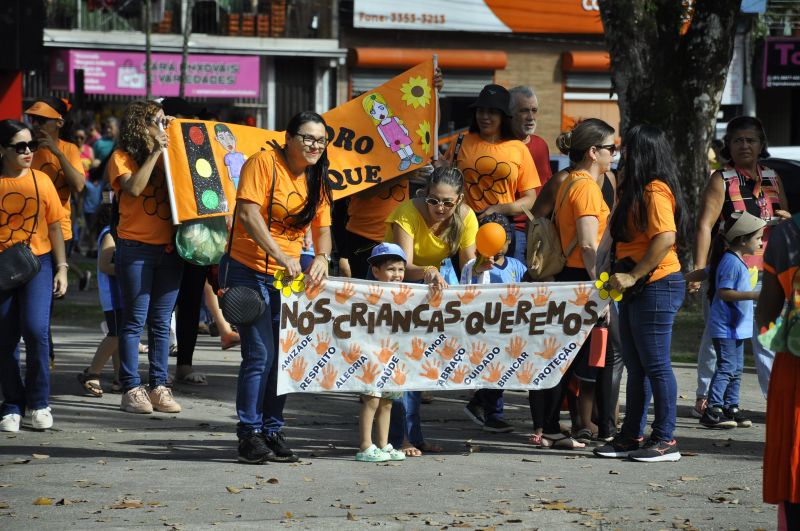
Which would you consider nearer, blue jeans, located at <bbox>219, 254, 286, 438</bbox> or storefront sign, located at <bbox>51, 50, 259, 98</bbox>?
blue jeans, located at <bbox>219, 254, 286, 438</bbox>

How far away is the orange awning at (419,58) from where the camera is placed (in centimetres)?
3544

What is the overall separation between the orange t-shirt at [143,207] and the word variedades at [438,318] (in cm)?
182

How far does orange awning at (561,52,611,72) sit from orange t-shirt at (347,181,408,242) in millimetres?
28356

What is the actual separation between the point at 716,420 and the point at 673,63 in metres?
7.24

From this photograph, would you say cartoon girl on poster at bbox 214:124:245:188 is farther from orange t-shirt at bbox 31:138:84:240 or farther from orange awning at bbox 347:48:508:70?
orange awning at bbox 347:48:508:70

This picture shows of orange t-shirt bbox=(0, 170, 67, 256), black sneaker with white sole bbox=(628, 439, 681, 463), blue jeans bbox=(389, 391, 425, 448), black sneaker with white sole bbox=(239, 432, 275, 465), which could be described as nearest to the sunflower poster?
orange t-shirt bbox=(0, 170, 67, 256)

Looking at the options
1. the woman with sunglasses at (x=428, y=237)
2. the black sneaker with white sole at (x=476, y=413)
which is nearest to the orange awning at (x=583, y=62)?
the black sneaker with white sole at (x=476, y=413)

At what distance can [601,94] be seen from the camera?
37.4 m

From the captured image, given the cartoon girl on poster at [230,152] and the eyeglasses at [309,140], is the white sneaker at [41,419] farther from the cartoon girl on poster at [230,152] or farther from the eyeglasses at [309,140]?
the eyeglasses at [309,140]

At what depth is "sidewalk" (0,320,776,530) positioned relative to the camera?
19.1 ft

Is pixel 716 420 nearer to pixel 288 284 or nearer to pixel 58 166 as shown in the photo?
pixel 288 284

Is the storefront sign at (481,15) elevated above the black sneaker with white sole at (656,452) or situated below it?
above

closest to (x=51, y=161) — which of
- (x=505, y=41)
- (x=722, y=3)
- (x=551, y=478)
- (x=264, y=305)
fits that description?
(x=264, y=305)

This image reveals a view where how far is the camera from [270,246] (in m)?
6.68
